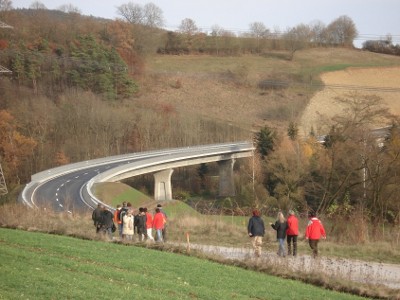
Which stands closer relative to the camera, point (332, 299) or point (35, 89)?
point (332, 299)

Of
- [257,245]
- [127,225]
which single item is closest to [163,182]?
[127,225]

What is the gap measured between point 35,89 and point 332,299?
6889 centimetres

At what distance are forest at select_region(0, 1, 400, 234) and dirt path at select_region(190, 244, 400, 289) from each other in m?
5.26

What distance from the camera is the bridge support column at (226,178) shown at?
65938 millimetres

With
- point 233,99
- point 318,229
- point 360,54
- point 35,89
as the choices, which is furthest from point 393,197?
point 360,54

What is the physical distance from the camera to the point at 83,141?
6975 cm

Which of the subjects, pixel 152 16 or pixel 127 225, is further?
pixel 152 16

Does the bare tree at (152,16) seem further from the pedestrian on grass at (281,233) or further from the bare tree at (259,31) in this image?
the pedestrian on grass at (281,233)

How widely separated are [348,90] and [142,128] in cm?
5112

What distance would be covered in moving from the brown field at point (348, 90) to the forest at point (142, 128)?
2659 mm

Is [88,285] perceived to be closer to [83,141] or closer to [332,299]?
[332,299]

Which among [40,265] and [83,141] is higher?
[40,265]

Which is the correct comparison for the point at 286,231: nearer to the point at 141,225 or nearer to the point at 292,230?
the point at 292,230

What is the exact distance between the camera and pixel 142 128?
7619 centimetres
